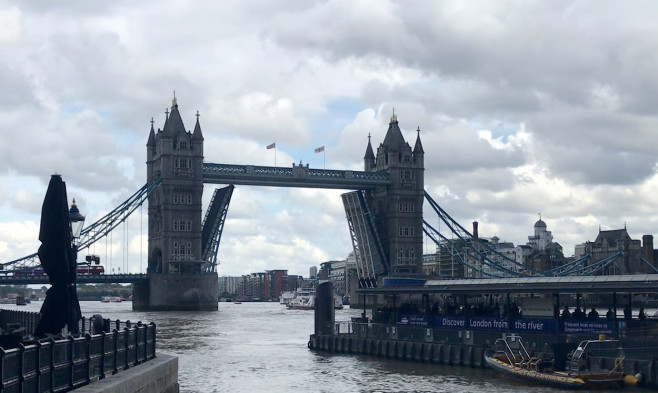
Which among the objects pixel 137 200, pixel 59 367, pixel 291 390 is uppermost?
pixel 137 200

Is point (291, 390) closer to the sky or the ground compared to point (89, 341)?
closer to the ground

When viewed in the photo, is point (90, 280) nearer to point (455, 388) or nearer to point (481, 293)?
point (481, 293)

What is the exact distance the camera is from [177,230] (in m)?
157

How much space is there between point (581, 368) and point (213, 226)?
406 ft

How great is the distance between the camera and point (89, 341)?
71.0ft

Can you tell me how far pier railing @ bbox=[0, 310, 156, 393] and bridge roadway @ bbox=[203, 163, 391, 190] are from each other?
129370mm

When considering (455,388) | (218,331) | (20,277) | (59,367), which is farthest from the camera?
(20,277)

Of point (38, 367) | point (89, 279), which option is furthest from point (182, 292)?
point (38, 367)

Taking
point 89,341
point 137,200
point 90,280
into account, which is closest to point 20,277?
point 90,280

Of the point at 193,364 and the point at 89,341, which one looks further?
the point at 193,364

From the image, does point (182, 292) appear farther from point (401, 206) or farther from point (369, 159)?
point (369, 159)

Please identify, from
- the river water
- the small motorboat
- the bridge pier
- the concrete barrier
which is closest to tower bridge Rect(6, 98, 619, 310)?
the bridge pier

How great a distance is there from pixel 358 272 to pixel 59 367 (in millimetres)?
158488

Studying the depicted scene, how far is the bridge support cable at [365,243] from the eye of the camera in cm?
17225
